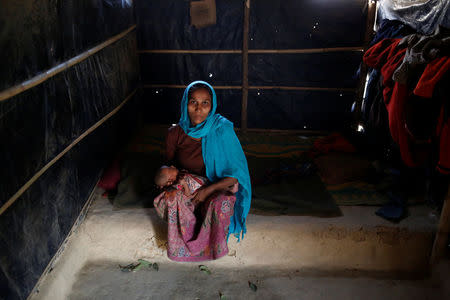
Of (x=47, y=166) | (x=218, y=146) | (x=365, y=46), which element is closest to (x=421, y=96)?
(x=218, y=146)

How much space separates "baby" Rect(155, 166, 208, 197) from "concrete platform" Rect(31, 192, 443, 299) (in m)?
0.49

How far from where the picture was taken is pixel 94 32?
266cm

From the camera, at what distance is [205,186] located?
2043mm

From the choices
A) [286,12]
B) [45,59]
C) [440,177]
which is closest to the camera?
[45,59]

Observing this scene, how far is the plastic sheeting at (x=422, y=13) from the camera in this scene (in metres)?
2.06

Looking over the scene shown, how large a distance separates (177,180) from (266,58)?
2257 millimetres

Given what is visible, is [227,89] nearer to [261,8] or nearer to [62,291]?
[261,8]

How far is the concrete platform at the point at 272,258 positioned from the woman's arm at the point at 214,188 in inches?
18.1

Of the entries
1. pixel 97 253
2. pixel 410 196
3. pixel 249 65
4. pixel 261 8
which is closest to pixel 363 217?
pixel 410 196

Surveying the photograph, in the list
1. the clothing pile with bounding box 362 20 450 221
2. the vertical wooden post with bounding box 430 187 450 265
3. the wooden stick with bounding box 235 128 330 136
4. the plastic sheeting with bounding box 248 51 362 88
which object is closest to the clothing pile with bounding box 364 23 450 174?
the clothing pile with bounding box 362 20 450 221

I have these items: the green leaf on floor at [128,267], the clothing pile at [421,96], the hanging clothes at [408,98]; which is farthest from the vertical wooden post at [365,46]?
the green leaf on floor at [128,267]

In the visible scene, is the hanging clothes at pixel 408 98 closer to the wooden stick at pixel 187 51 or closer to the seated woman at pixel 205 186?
the seated woman at pixel 205 186

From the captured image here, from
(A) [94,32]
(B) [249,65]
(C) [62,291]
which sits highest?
(A) [94,32]

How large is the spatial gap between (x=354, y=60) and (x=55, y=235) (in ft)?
10.6
